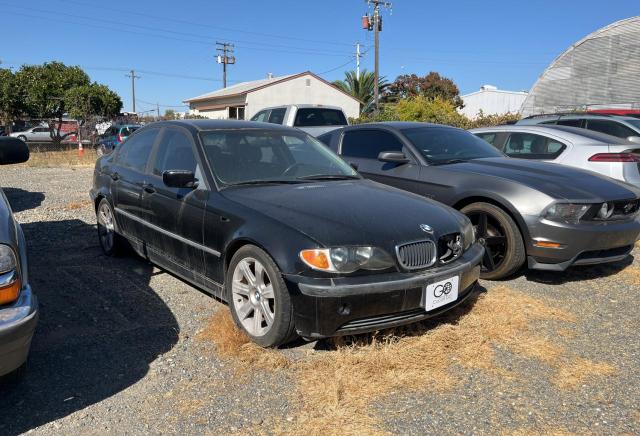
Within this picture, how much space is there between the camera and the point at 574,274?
524 cm

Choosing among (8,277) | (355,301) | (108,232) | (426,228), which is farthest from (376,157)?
(8,277)

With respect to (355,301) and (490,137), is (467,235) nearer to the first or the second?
(355,301)

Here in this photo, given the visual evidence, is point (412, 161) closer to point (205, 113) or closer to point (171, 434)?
point (171, 434)

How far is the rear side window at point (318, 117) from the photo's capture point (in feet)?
38.5

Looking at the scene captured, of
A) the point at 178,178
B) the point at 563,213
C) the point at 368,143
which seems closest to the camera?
the point at 178,178

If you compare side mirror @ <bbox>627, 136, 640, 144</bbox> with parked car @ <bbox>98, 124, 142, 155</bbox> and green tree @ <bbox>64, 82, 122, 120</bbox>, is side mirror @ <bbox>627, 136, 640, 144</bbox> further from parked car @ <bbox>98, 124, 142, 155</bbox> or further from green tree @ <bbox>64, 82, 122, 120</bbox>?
green tree @ <bbox>64, 82, 122, 120</bbox>

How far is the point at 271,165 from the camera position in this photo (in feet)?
14.2

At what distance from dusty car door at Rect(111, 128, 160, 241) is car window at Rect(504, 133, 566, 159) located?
4684 millimetres

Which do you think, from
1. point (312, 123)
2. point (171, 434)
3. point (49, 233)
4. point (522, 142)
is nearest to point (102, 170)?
point (49, 233)

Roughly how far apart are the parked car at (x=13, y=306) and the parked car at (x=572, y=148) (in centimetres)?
607

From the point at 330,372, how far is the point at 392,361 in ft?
Answer: 1.30

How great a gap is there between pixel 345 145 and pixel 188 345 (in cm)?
372

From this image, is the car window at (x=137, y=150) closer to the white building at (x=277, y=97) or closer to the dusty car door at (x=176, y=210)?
the dusty car door at (x=176, y=210)

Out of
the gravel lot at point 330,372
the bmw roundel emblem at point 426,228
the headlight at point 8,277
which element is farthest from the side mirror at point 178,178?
the bmw roundel emblem at point 426,228
